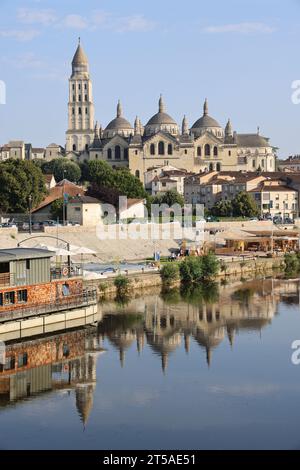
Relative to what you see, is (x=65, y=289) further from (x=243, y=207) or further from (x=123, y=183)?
(x=123, y=183)

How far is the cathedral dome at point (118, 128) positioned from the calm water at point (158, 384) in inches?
2700

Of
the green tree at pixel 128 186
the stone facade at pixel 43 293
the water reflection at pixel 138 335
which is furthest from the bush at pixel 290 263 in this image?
the green tree at pixel 128 186

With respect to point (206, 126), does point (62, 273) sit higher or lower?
lower

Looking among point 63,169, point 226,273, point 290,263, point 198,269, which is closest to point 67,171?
point 63,169

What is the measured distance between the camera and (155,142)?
8412 centimetres

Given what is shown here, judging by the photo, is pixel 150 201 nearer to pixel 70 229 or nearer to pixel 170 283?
pixel 70 229

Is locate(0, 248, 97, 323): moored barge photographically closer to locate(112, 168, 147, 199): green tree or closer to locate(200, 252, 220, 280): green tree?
locate(200, 252, 220, 280): green tree

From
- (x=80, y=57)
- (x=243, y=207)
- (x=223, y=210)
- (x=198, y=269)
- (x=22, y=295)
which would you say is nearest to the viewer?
(x=22, y=295)

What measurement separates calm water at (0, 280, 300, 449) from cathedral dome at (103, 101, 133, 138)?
68.6 meters

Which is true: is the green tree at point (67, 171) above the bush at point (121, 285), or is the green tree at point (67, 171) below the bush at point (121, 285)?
above

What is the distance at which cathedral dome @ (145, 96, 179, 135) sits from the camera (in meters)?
91.5

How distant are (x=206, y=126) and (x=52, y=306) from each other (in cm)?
7251

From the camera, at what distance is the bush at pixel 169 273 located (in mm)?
33500

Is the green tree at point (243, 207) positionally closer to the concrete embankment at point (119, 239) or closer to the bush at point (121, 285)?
the concrete embankment at point (119, 239)
